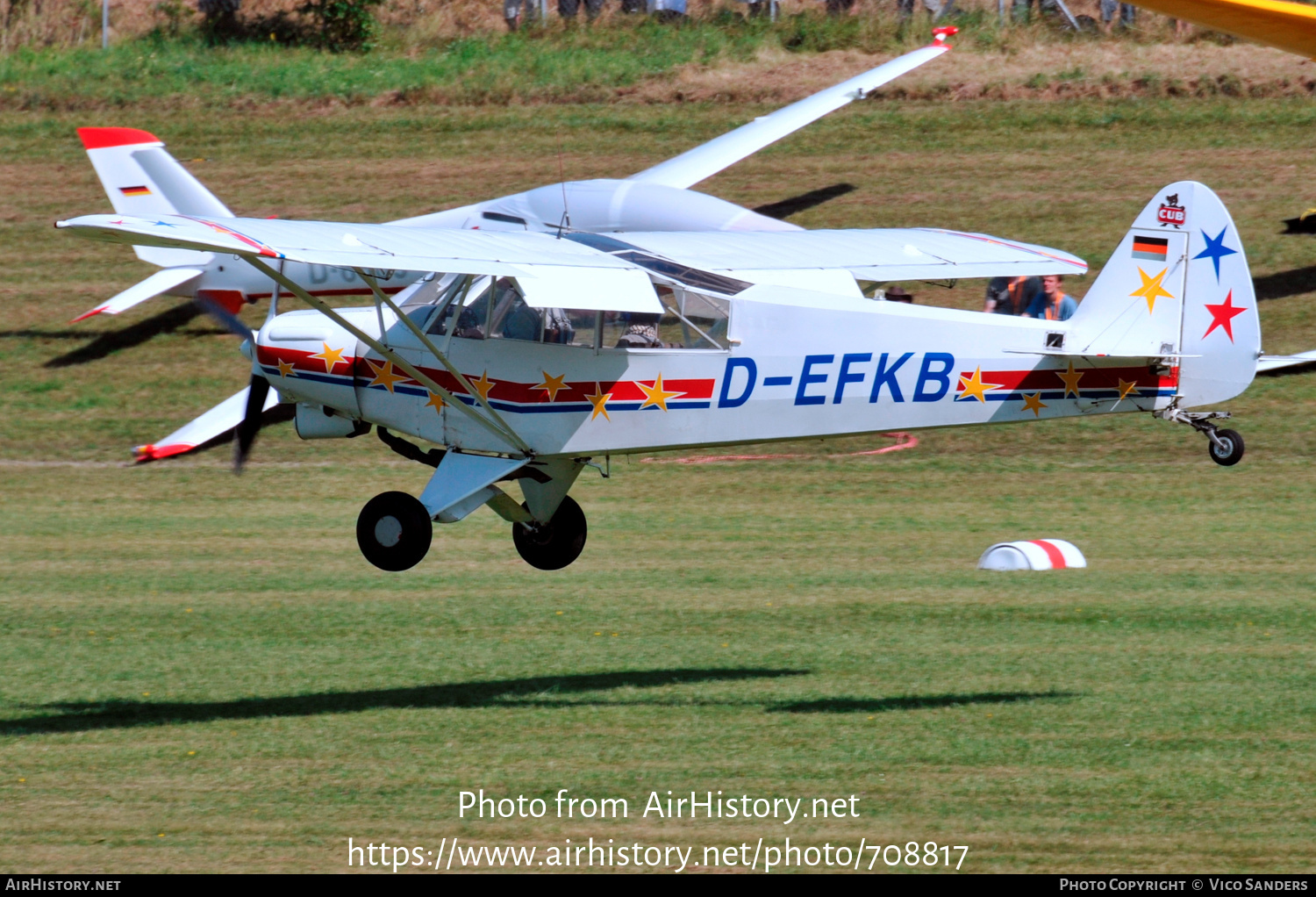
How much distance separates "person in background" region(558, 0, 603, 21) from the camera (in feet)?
104

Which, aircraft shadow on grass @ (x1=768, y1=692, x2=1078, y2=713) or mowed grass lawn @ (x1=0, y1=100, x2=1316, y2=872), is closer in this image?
mowed grass lawn @ (x1=0, y1=100, x2=1316, y2=872)

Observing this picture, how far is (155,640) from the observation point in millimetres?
14367

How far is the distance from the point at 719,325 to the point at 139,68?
80.5 ft

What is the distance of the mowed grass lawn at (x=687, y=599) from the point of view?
32.9 ft

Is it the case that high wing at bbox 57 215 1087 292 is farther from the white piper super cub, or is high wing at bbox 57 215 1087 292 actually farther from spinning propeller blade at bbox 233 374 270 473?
spinning propeller blade at bbox 233 374 270 473

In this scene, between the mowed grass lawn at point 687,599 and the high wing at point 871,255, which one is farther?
the high wing at point 871,255

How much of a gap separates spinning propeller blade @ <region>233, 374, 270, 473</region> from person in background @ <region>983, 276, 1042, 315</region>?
273 inches

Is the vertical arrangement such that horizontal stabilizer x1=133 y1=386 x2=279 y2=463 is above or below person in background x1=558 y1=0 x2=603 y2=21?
below

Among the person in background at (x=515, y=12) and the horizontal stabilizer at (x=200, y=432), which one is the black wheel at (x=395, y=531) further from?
the person in background at (x=515, y=12)

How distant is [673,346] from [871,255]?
2017 mm

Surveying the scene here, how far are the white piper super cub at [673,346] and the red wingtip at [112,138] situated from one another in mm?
11491

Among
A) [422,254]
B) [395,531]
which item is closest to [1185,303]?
[422,254]

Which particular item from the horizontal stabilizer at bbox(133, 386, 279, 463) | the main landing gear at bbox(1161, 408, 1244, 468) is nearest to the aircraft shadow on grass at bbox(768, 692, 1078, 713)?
the main landing gear at bbox(1161, 408, 1244, 468)

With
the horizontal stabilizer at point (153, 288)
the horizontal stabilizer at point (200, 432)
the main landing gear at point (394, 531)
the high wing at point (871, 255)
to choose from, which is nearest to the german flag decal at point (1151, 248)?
the high wing at point (871, 255)
